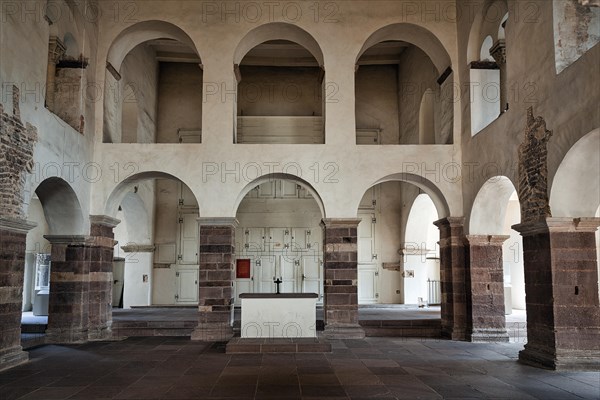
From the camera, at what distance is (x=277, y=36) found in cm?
1185

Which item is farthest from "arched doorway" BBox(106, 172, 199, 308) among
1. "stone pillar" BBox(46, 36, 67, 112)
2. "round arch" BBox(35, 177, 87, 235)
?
"stone pillar" BBox(46, 36, 67, 112)

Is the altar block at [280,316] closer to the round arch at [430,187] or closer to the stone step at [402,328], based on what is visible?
the stone step at [402,328]

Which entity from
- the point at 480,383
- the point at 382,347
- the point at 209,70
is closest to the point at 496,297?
the point at 382,347

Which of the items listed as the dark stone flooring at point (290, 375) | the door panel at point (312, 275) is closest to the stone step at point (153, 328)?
the dark stone flooring at point (290, 375)

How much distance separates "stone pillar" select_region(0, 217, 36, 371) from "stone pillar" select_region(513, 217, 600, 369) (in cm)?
749

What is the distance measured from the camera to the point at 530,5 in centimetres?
827

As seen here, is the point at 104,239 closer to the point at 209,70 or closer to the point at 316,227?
the point at 209,70

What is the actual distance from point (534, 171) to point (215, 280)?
6094mm

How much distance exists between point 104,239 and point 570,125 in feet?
28.4

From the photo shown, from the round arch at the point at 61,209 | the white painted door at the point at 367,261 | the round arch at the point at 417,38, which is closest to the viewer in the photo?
the round arch at the point at 61,209

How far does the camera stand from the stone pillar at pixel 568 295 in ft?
24.4

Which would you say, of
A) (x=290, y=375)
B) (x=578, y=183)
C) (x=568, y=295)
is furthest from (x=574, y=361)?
(x=290, y=375)

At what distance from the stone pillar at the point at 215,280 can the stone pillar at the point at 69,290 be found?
2156 mm

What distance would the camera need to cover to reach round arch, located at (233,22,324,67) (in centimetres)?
1138
